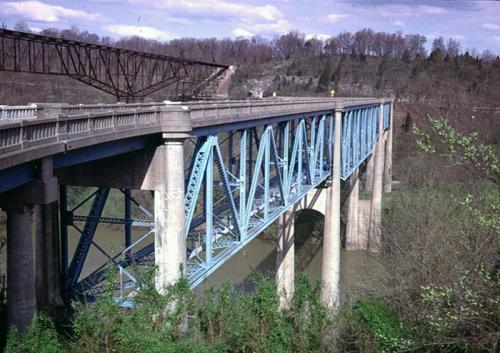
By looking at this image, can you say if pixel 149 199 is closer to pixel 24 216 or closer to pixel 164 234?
pixel 164 234

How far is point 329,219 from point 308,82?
62.2m

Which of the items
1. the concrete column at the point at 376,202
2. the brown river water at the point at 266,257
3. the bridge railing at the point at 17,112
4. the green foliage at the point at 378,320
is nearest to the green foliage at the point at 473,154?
the green foliage at the point at 378,320

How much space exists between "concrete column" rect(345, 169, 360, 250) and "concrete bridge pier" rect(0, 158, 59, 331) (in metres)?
31.4

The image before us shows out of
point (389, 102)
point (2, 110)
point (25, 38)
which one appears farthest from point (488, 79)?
point (2, 110)

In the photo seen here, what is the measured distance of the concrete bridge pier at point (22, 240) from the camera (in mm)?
8672

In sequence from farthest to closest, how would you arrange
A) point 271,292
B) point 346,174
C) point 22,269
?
point 346,174 → point 271,292 → point 22,269

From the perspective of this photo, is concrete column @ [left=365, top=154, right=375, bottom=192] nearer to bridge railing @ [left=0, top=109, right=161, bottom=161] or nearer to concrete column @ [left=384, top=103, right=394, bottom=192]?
concrete column @ [left=384, top=103, right=394, bottom=192]

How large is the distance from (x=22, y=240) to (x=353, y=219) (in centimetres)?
3279

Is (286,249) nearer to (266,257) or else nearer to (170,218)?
(266,257)

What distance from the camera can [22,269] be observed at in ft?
28.6

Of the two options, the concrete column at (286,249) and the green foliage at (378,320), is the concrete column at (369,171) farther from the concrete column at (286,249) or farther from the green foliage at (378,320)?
the green foliage at (378,320)

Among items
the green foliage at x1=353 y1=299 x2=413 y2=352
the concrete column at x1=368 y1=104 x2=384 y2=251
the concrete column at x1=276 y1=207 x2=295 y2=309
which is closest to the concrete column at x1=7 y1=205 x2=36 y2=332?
the green foliage at x1=353 y1=299 x2=413 y2=352

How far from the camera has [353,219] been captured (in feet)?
130

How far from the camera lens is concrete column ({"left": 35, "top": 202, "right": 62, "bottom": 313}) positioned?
1277cm
